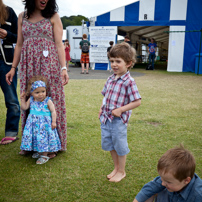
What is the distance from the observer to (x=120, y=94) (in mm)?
1961

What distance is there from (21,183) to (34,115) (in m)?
0.70

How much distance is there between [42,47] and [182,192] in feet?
6.19

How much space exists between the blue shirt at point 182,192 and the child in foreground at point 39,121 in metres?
1.28

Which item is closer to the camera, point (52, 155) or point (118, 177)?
point (118, 177)

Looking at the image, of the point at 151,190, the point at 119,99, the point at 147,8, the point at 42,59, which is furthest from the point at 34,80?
the point at 147,8

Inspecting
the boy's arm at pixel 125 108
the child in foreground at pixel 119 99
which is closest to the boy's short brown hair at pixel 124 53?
the child in foreground at pixel 119 99

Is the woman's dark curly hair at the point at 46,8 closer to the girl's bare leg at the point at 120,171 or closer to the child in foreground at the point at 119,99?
the child in foreground at the point at 119,99

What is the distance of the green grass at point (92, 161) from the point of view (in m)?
Result: 1.94

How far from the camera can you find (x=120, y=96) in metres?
1.96

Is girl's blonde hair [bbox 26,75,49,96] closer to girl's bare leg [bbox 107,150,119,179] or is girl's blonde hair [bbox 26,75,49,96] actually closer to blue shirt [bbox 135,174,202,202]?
girl's bare leg [bbox 107,150,119,179]

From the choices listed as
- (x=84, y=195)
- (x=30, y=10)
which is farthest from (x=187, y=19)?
(x=84, y=195)

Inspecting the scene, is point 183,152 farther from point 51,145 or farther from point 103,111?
point 51,145

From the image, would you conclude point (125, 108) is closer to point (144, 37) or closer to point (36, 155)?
point (36, 155)

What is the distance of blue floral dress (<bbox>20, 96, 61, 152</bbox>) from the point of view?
7.86 ft
